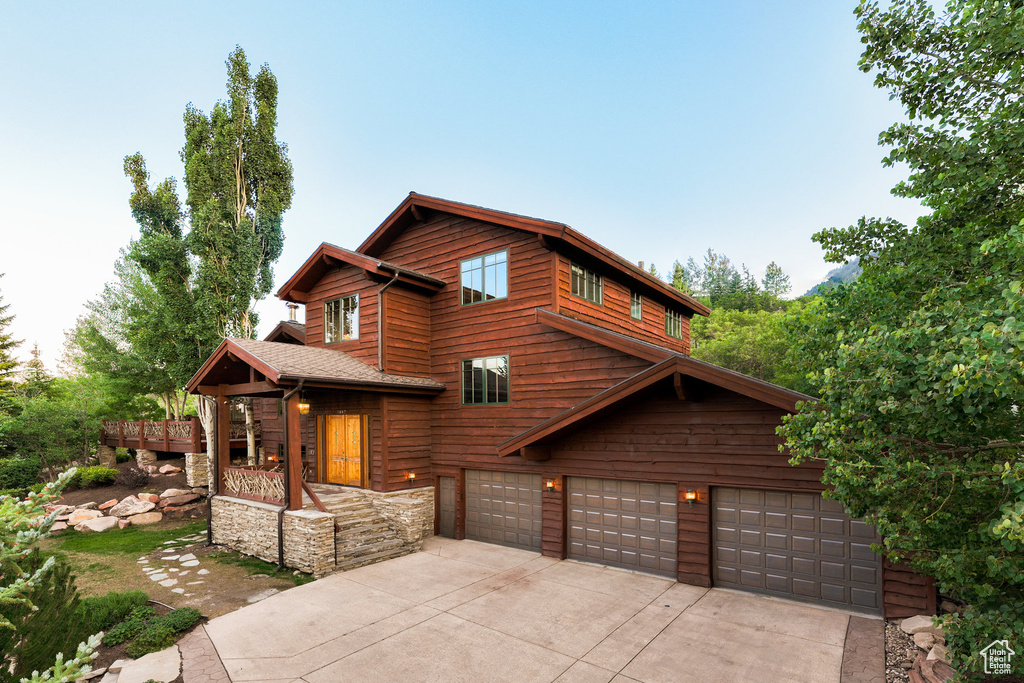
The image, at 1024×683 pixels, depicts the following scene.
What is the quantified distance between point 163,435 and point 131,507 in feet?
21.5

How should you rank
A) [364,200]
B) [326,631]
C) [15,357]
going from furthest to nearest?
[364,200] < [15,357] < [326,631]

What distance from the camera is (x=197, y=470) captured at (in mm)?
18109

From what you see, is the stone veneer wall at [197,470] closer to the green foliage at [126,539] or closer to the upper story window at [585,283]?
the green foliage at [126,539]

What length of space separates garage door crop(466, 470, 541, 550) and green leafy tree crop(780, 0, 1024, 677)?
290 inches

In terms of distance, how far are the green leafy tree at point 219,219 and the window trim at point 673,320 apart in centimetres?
1586

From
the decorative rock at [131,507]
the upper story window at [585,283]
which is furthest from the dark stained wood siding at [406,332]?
the decorative rock at [131,507]

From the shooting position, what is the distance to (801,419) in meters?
5.15

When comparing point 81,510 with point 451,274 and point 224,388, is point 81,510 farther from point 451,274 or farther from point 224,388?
point 451,274

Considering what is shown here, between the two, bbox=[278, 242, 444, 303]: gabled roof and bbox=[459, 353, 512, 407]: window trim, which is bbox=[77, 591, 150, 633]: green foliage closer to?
bbox=[459, 353, 512, 407]: window trim

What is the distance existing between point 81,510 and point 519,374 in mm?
14853

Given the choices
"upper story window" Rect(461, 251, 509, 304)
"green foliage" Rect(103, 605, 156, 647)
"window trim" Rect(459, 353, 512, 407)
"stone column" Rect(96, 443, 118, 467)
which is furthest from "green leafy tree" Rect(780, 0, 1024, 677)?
"stone column" Rect(96, 443, 118, 467)

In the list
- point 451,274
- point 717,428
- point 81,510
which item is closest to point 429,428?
point 451,274

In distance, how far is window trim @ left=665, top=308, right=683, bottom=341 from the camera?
17672 millimetres

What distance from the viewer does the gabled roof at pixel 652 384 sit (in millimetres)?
7441
